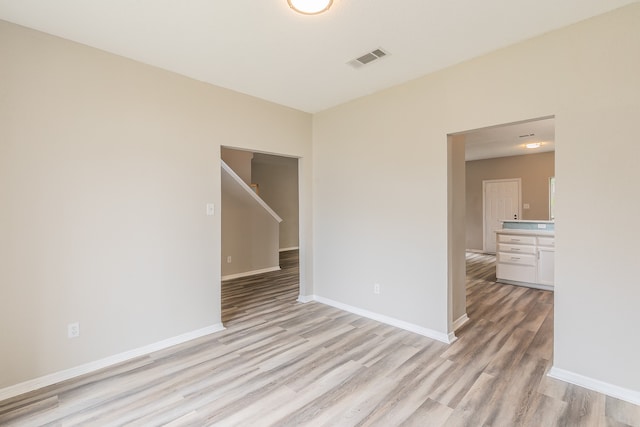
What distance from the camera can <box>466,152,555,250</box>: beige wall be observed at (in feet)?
24.1

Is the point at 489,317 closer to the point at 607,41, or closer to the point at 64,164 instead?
the point at 607,41

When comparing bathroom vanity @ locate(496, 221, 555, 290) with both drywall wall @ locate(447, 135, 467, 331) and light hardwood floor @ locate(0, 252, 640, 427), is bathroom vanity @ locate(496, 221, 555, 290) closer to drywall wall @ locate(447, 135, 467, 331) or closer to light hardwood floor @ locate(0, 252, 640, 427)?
light hardwood floor @ locate(0, 252, 640, 427)

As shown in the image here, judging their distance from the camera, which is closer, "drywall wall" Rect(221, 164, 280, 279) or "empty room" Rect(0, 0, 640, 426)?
"empty room" Rect(0, 0, 640, 426)

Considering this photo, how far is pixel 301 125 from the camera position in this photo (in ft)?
13.6

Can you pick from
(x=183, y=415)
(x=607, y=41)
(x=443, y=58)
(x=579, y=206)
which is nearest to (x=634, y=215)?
(x=579, y=206)

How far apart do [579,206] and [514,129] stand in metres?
3.35

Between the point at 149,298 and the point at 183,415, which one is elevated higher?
the point at 149,298

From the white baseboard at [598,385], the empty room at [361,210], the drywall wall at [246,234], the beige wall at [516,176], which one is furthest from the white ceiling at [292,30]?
the beige wall at [516,176]

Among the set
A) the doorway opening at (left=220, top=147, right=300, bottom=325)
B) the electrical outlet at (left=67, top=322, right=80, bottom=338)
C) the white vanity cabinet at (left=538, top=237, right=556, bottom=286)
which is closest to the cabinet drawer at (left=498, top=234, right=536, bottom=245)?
the white vanity cabinet at (left=538, top=237, right=556, bottom=286)

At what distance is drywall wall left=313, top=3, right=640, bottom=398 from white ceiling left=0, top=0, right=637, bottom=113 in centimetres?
25

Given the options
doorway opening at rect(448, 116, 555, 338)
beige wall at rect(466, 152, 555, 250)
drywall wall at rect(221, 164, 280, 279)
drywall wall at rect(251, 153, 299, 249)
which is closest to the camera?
doorway opening at rect(448, 116, 555, 338)

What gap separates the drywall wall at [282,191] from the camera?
9.03 metres

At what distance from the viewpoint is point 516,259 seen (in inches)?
197

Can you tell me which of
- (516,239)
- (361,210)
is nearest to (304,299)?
(361,210)
